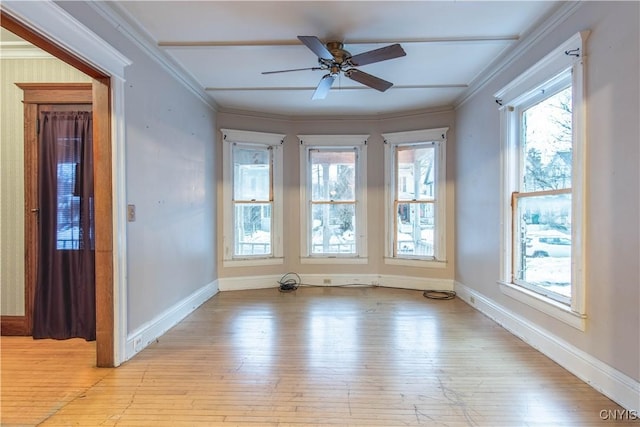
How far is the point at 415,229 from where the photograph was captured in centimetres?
488

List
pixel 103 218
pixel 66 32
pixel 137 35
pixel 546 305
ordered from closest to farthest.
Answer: pixel 66 32, pixel 103 218, pixel 546 305, pixel 137 35

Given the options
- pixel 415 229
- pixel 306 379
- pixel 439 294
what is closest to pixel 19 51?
pixel 306 379

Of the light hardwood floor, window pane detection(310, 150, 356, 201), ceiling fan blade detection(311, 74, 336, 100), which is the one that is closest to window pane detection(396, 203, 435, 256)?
window pane detection(310, 150, 356, 201)

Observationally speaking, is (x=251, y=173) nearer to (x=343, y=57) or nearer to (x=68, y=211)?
(x=68, y=211)

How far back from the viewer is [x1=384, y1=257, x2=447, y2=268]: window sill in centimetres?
466

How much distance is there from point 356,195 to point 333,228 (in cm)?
65

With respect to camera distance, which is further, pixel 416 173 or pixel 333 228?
pixel 333 228

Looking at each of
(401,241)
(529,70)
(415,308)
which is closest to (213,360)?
(415,308)

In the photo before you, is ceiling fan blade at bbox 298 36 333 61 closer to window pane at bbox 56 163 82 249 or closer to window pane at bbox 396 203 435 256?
window pane at bbox 56 163 82 249

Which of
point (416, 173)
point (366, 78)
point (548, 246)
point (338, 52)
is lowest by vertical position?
point (548, 246)

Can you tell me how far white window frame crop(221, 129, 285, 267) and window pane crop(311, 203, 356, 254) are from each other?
564 mm

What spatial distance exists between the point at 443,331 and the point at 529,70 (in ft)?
8.21

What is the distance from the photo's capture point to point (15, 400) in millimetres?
2031

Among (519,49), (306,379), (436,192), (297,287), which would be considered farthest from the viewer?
(297,287)
